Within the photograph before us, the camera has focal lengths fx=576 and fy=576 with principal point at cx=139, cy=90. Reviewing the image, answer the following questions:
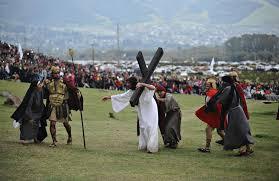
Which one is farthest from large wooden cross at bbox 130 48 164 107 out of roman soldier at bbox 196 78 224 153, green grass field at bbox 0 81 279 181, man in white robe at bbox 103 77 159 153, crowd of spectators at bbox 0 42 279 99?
crowd of spectators at bbox 0 42 279 99

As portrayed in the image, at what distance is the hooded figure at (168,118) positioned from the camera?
559 inches

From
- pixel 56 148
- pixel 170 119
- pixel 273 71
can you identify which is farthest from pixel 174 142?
pixel 273 71

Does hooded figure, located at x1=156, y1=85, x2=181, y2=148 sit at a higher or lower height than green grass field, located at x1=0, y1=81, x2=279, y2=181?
higher

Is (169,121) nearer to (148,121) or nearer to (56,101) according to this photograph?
(148,121)

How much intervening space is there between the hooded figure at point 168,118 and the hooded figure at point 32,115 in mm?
2869

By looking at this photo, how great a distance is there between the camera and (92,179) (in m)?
9.96

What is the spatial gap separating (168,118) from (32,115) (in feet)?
11.0

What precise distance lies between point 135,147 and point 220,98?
8.16 feet

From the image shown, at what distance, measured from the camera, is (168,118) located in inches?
565

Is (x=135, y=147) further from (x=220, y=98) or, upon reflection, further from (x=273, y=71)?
(x=273, y=71)

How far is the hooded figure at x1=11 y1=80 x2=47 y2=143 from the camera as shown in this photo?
43.5 ft

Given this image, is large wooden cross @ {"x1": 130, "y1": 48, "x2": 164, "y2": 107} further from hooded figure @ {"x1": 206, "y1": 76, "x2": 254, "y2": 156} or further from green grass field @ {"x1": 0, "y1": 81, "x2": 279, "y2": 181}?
hooded figure @ {"x1": 206, "y1": 76, "x2": 254, "y2": 156}

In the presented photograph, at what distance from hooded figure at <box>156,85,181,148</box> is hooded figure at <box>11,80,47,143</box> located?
2869 mm

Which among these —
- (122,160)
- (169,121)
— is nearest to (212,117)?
(169,121)
